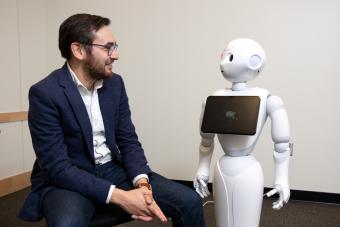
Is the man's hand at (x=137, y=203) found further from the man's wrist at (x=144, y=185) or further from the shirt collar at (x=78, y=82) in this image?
the shirt collar at (x=78, y=82)

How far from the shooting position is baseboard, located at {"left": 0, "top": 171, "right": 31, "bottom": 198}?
251 cm

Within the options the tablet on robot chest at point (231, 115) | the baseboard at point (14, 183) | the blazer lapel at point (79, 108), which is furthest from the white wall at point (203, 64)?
the blazer lapel at point (79, 108)

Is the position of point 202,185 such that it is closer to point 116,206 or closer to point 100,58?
point 116,206

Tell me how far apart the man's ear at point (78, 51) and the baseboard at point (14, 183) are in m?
1.69

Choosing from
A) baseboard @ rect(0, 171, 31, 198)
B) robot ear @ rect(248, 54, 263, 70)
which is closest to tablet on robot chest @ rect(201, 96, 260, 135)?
robot ear @ rect(248, 54, 263, 70)

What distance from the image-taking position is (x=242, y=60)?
4.34 feet

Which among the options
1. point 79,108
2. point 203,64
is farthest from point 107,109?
point 203,64

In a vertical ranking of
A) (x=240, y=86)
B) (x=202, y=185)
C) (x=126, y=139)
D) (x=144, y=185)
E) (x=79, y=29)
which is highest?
(x=79, y=29)

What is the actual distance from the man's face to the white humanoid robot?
0.45m

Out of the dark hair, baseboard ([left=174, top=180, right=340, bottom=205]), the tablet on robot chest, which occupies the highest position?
the dark hair

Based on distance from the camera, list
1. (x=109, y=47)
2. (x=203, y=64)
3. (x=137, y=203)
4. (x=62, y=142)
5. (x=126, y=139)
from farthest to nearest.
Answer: (x=203, y=64), (x=126, y=139), (x=109, y=47), (x=62, y=142), (x=137, y=203)

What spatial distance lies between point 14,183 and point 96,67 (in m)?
1.82

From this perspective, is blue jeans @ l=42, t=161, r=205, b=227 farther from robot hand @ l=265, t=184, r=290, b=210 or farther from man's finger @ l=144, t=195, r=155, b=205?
robot hand @ l=265, t=184, r=290, b=210

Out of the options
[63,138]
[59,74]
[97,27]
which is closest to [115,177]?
[63,138]
